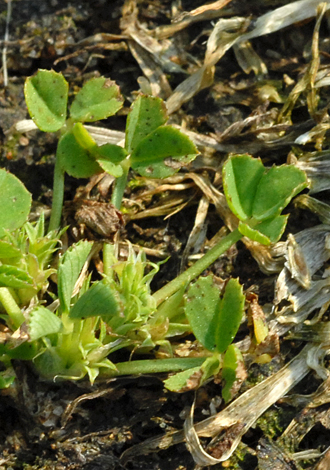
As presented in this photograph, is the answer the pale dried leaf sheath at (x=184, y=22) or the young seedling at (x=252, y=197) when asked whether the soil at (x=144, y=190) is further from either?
the young seedling at (x=252, y=197)

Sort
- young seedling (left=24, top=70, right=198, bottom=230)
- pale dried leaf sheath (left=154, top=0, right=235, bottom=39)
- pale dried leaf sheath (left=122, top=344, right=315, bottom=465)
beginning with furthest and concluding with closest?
pale dried leaf sheath (left=154, top=0, right=235, bottom=39) < young seedling (left=24, top=70, right=198, bottom=230) < pale dried leaf sheath (left=122, top=344, right=315, bottom=465)

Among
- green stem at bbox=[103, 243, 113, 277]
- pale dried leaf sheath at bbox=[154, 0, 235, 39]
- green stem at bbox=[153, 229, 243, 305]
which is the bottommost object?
green stem at bbox=[153, 229, 243, 305]

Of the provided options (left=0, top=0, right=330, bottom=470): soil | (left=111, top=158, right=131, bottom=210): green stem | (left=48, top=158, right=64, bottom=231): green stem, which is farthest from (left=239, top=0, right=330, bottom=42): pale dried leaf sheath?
(left=48, top=158, right=64, bottom=231): green stem

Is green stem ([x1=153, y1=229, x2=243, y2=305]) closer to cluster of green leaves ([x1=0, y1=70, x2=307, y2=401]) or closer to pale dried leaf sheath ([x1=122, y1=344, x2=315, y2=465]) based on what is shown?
cluster of green leaves ([x1=0, y1=70, x2=307, y2=401])

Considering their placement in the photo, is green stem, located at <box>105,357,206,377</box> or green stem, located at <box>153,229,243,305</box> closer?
green stem, located at <box>105,357,206,377</box>

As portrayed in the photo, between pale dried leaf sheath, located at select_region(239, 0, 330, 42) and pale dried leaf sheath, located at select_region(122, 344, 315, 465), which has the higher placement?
pale dried leaf sheath, located at select_region(239, 0, 330, 42)

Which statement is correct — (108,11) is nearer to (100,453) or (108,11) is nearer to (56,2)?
(56,2)

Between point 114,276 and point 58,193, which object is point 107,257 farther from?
point 58,193

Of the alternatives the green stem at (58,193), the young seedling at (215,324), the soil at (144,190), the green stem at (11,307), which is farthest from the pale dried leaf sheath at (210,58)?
the green stem at (11,307)
